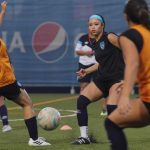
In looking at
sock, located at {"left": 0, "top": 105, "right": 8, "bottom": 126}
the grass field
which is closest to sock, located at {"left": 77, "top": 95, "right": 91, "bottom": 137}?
the grass field

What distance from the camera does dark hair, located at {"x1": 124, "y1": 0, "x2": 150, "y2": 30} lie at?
21.2 feet

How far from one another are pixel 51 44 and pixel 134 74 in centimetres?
1337

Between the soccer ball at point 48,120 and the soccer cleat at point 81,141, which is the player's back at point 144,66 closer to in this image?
the soccer ball at point 48,120

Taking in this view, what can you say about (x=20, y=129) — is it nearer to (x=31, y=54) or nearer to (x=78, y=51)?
(x=78, y=51)

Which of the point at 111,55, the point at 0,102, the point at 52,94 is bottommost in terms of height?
the point at 52,94

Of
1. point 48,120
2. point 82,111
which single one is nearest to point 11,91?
point 48,120

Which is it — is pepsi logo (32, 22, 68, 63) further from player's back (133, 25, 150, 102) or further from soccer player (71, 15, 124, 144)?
player's back (133, 25, 150, 102)

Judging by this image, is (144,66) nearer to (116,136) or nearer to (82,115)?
(116,136)

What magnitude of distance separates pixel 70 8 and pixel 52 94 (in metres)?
2.80

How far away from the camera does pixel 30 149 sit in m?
9.12

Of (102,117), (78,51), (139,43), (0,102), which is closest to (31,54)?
(78,51)

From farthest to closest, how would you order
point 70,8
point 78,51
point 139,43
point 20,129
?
point 70,8 < point 78,51 < point 20,129 < point 139,43

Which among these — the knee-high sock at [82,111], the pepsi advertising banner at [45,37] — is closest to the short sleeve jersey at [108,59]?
the knee-high sock at [82,111]

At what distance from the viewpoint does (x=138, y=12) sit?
6473mm
